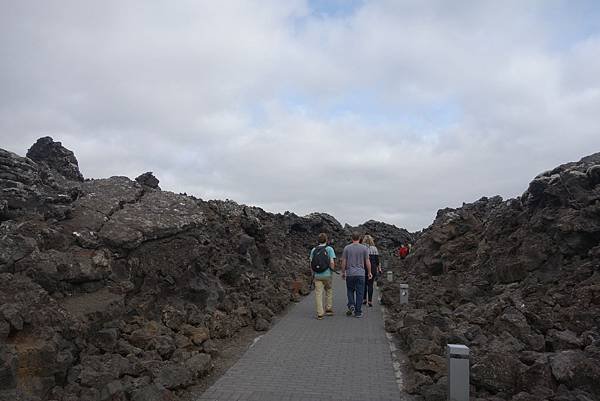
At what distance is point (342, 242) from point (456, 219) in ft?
69.0

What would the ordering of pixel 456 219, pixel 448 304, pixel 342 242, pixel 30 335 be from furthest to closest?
1. pixel 342 242
2. pixel 456 219
3. pixel 448 304
4. pixel 30 335

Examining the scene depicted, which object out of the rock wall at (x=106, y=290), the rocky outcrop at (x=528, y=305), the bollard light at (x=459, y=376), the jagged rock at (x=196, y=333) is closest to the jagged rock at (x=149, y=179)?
the rock wall at (x=106, y=290)

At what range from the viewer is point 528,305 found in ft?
29.0

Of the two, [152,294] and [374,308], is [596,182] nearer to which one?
[374,308]

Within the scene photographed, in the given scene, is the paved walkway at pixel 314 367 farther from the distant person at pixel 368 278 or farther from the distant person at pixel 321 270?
the distant person at pixel 368 278

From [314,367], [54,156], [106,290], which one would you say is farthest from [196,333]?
[54,156]

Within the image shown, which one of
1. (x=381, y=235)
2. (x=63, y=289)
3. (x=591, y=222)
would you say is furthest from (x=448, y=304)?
(x=381, y=235)

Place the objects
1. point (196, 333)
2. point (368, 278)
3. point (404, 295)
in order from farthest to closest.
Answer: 1. point (368, 278)
2. point (404, 295)
3. point (196, 333)

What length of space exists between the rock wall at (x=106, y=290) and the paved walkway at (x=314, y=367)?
2.05 ft

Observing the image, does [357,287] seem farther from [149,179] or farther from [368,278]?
[149,179]

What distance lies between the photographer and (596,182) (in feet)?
34.6

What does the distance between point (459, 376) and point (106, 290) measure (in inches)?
211

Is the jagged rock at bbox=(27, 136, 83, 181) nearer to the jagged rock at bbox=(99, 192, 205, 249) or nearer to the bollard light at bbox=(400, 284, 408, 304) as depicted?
the jagged rock at bbox=(99, 192, 205, 249)

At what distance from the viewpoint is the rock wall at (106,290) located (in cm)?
588
